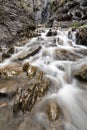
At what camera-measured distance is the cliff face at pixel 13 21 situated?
934 centimetres

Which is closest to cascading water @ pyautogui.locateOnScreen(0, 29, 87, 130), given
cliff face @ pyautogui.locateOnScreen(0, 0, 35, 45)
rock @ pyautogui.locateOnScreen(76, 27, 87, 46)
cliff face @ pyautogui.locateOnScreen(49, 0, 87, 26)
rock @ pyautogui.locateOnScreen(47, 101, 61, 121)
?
rock @ pyautogui.locateOnScreen(47, 101, 61, 121)

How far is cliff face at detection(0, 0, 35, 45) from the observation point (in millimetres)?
9336

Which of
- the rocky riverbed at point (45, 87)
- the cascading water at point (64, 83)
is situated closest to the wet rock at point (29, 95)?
the rocky riverbed at point (45, 87)

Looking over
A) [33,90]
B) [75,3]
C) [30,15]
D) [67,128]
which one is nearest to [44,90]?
[33,90]

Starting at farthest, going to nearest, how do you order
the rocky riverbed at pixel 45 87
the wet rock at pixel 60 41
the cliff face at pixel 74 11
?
the cliff face at pixel 74 11 < the wet rock at pixel 60 41 < the rocky riverbed at pixel 45 87

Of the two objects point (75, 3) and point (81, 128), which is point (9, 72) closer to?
point (81, 128)

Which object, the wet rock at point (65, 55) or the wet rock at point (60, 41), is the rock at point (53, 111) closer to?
the wet rock at point (65, 55)

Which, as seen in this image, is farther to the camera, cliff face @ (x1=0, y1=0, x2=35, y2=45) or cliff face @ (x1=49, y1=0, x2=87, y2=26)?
cliff face @ (x1=49, y1=0, x2=87, y2=26)

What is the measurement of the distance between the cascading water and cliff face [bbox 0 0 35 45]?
1.60m

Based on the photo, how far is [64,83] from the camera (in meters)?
4.66

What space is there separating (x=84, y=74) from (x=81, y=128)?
1.81 meters

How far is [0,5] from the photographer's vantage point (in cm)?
972

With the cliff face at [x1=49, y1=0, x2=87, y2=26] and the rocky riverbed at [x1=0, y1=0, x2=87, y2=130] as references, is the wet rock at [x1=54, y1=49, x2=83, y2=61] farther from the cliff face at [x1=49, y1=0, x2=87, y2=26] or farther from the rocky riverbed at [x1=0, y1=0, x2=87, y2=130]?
the cliff face at [x1=49, y1=0, x2=87, y2=26]

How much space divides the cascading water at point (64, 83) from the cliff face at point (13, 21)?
1.60 m
